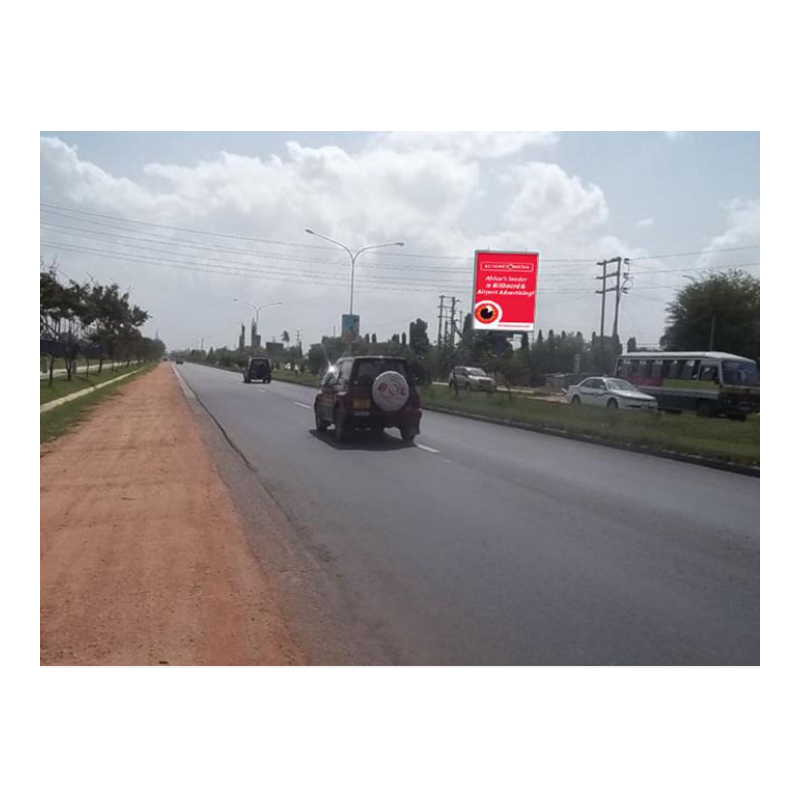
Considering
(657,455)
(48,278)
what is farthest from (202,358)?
(657,455)

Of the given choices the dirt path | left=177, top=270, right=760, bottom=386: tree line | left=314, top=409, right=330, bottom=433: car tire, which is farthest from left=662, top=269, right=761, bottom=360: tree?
the dirt path

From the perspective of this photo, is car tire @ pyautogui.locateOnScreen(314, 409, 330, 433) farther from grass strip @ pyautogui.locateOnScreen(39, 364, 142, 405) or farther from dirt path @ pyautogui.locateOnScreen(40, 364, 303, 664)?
grass strip @ pyautogui.locateOnScreen(39, 364, 142, 405)

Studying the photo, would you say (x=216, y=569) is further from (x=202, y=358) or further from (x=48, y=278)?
(x=202, y=358)

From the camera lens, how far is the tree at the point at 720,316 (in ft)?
130

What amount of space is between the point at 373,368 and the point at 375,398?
0.83 m

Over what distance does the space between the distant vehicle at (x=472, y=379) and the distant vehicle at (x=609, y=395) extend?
4979mm

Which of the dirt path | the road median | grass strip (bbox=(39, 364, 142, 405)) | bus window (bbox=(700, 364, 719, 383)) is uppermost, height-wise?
bus window (bbox=(700, 364, 719, 383))

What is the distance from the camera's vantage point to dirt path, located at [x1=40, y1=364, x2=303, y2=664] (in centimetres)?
510

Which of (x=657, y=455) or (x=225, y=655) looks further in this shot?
(x=657, y=455)

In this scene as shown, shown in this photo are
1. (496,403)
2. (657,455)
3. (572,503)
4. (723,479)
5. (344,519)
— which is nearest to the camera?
(344,519)

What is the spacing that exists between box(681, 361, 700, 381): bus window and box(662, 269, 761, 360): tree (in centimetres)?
1041

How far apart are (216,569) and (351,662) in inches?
96.1

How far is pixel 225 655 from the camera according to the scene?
4.97 m

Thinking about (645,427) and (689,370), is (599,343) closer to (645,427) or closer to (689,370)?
(689,370)
